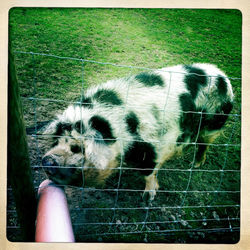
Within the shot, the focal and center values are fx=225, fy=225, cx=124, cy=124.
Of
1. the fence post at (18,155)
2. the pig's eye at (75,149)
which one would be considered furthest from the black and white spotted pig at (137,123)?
the fence post at (18,155)

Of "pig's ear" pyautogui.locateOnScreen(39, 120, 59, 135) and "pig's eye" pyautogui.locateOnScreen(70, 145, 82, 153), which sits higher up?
"pig's ear" pyautogui.locateOnScreen(39, 120, 59, 135)

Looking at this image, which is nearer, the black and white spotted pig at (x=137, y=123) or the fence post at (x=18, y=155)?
the fence post at (x=18, y=155)

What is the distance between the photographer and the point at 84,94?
4.48 ft

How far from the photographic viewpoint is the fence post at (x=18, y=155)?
1.01 metres

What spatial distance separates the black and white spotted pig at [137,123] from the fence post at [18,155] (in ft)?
0.36

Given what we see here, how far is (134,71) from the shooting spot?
138 cm

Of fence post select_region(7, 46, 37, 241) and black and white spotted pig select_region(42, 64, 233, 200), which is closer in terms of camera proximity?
fence post select_region(7, 46, 37, 241)

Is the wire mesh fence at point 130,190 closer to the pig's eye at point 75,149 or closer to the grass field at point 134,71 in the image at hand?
the grass field at point 134,71

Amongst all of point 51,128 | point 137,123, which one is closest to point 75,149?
point 51,128

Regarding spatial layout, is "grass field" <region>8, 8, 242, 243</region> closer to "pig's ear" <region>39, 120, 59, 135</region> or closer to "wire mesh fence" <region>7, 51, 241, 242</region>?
"wire mesh fence" <region>7, 51, 241, 242</region>

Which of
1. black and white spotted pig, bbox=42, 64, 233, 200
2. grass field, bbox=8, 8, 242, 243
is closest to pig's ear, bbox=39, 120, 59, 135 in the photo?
black and white spotted pig, bbox=42, 64, 233, 200

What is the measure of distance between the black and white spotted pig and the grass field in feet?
0.32

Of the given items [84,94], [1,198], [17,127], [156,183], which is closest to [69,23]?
[84,94]

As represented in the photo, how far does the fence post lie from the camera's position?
1.01 m
